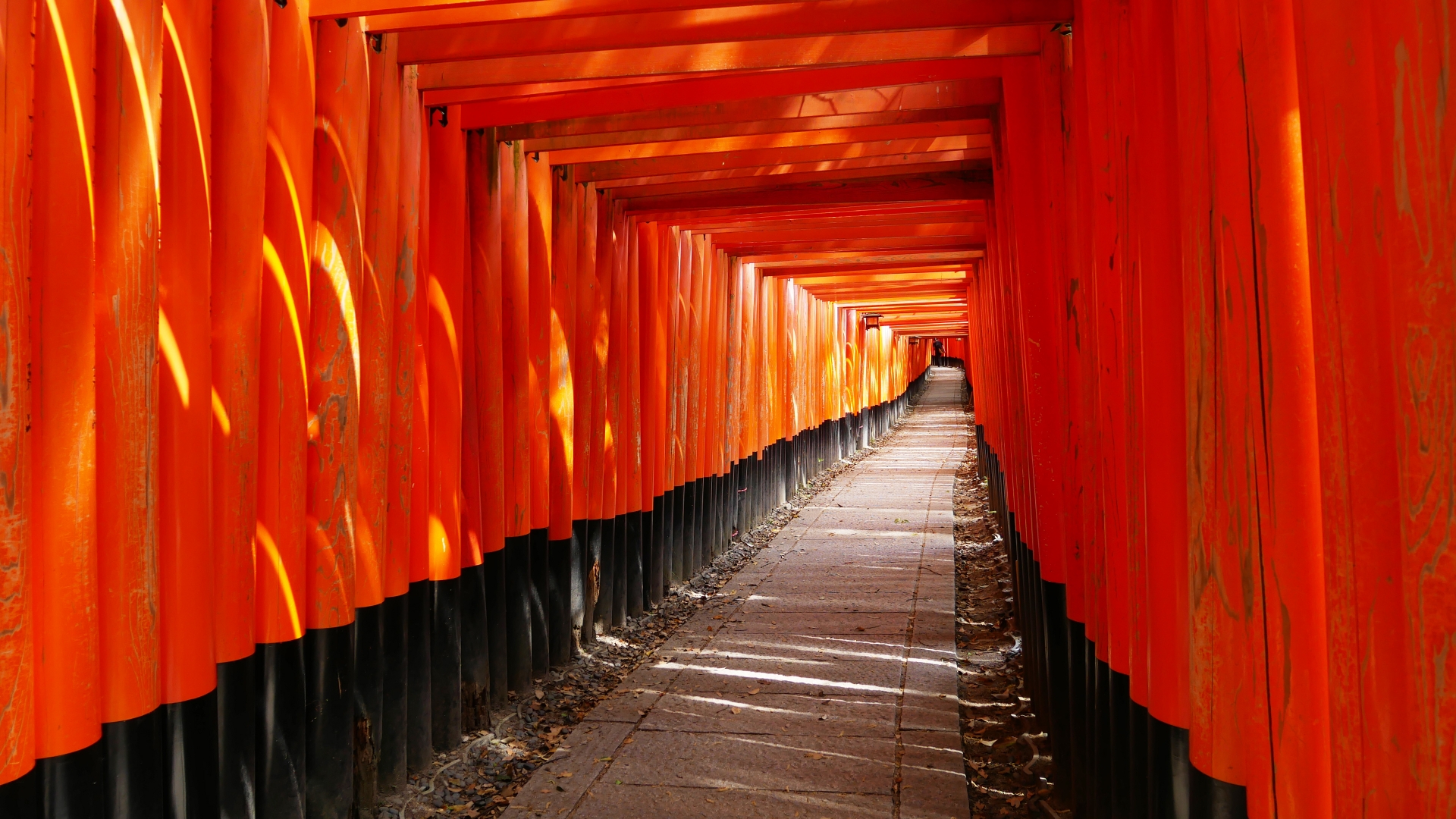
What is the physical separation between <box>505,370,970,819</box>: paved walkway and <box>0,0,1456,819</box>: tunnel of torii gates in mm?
694

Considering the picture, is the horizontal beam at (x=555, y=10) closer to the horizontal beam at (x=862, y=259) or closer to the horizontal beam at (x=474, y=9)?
the horizontal beam at (x=474, y=9)

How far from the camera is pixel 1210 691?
2.05 metres

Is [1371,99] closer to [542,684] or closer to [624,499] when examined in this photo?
[542,684]

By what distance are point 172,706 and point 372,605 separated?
1201 mm

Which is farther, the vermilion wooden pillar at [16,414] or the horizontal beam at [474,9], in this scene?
the horizontal beam at [474,9]

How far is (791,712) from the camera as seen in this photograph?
17.8ft

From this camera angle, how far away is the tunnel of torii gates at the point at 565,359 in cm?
146

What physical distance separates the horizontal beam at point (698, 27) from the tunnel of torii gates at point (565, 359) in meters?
0.02

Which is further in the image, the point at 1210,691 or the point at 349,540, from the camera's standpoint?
the point at 349,540

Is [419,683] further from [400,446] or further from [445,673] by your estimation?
[400,446]

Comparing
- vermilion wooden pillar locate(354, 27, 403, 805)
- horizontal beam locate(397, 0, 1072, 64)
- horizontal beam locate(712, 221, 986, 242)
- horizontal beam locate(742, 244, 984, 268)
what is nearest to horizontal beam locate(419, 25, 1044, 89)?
horizontal beam locate(397, 0, 1072, 64)

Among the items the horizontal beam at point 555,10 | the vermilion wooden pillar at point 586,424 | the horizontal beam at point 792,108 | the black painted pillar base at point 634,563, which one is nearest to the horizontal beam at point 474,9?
the horizontal beam at point 555,10

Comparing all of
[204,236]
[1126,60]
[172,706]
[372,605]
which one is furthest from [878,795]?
[204,236]

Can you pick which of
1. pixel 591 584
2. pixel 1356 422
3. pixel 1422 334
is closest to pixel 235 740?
pixel 1356 422
